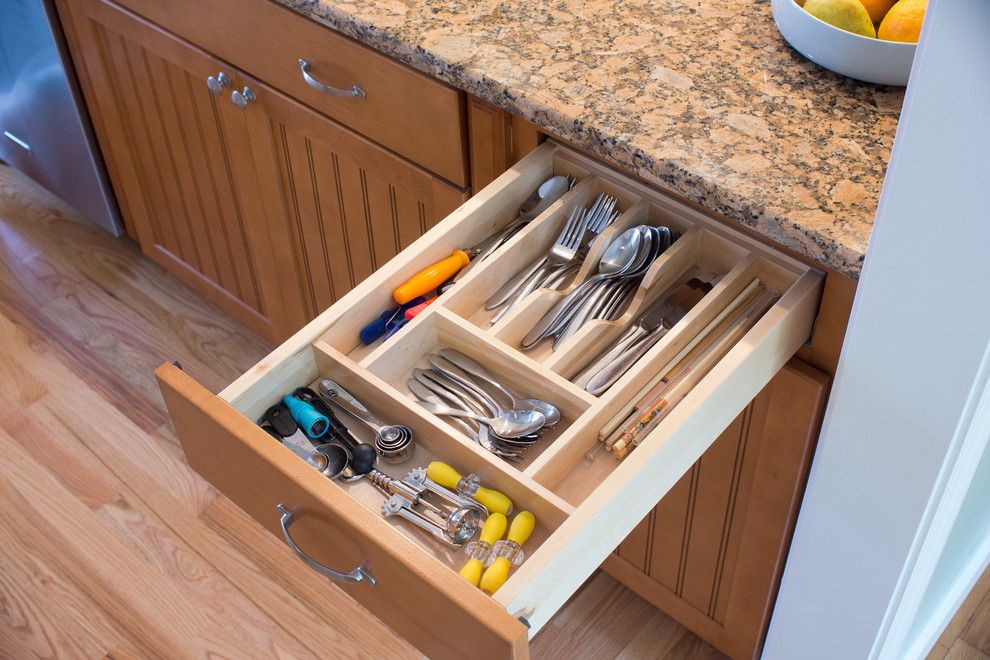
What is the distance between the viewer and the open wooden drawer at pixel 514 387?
83 centimetres

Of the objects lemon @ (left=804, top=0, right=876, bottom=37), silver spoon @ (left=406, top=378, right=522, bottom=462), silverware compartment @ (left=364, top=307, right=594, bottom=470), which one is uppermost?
lemon @ (left=804, top=0, right=876, bottom=37)

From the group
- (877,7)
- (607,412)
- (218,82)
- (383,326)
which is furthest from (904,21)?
(218,82)

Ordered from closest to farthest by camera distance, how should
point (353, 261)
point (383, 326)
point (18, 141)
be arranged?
point (383, 326) → point (353, 261) → point (18, 141)

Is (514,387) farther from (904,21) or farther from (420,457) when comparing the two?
(904,21)

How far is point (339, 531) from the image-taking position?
871 millimetres

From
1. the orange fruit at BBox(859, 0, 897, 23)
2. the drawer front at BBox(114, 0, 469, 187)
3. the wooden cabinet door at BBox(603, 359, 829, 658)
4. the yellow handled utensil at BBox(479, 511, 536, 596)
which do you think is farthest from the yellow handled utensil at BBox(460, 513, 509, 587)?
the orange fruit at BBox(859, 0, 897, 23)

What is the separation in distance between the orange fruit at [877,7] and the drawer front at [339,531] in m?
0.70

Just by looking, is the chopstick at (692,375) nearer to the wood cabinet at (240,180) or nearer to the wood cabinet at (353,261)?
the wood cabinet at (353,261)

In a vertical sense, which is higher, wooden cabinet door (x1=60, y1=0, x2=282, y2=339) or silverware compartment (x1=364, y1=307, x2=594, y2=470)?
silverware compartment (x1=364, y1=307, x2=594, y2=470)

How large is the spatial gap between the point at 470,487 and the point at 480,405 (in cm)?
11

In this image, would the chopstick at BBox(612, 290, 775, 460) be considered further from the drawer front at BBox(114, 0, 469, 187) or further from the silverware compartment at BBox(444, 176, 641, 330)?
the drawer front at BBox(114, 0, 469, 187)

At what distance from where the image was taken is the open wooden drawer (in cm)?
83

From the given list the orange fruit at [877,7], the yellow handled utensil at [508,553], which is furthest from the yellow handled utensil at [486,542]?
the orange fruit at [877,7]

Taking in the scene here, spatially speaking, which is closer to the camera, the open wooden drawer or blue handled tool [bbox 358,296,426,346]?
the open wooden drawer
